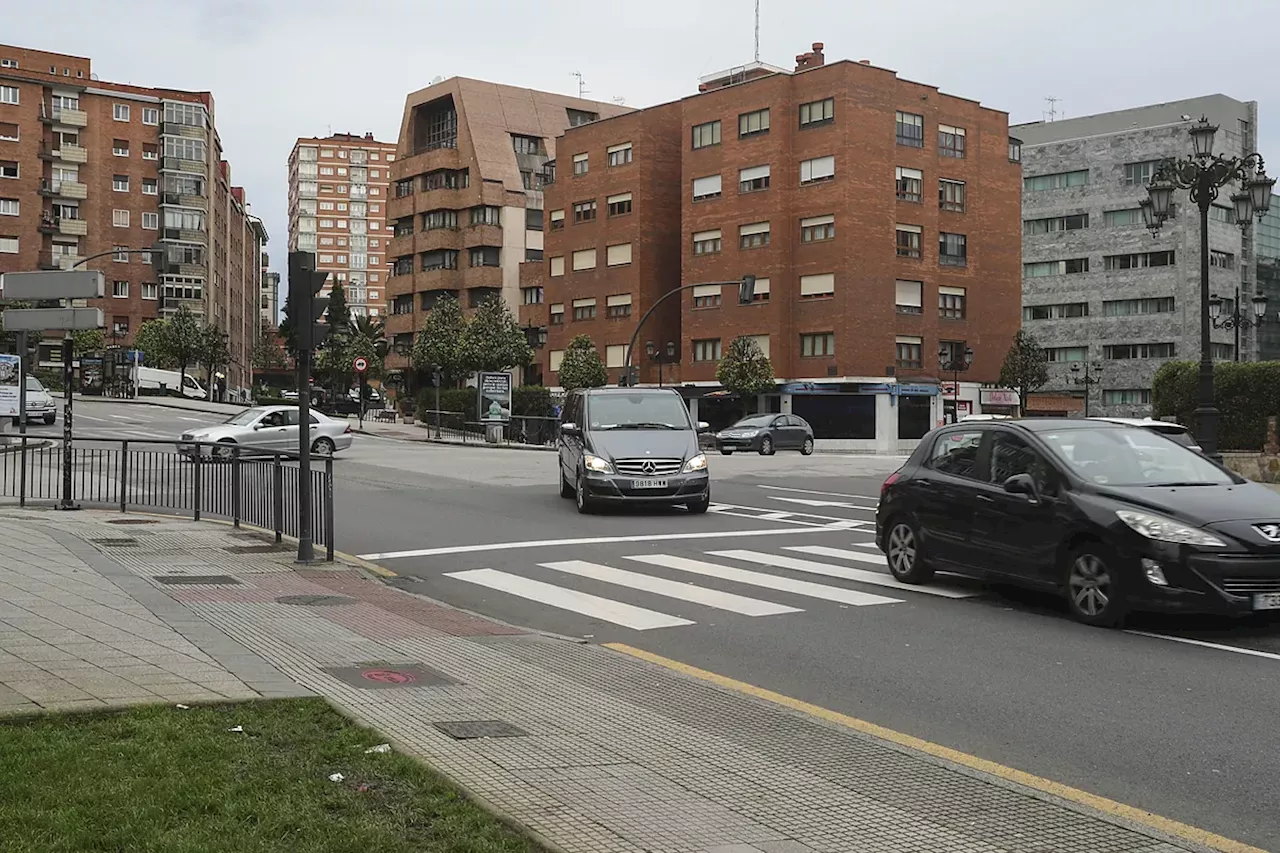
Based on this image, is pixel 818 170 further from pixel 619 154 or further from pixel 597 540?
pixel 597 540

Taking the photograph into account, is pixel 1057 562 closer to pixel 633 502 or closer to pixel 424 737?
pixel 424 737

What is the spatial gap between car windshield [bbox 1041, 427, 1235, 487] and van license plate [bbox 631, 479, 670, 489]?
8.17m

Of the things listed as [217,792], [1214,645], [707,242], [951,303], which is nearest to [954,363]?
[951,303]

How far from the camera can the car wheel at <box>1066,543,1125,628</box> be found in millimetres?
8469

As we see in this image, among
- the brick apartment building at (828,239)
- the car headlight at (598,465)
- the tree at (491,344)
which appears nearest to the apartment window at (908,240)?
the brick apartment building at (828,239)

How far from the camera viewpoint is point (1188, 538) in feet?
26.7

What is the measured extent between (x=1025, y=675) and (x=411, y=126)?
81.8m

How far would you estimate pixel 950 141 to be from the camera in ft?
194

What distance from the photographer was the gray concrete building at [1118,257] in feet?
255

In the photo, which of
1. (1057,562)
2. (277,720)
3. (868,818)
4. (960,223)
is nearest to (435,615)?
(277,720)

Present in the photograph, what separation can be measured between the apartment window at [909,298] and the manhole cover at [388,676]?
5134 centimetres

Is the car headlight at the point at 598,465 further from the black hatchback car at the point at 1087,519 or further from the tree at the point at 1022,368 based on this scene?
the tree at the point at 1022,368

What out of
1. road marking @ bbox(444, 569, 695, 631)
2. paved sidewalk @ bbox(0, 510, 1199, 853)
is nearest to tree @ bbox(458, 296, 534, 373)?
road marking @ bbox(444, 569, 695, 631)

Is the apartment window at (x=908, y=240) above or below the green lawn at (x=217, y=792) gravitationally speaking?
above
